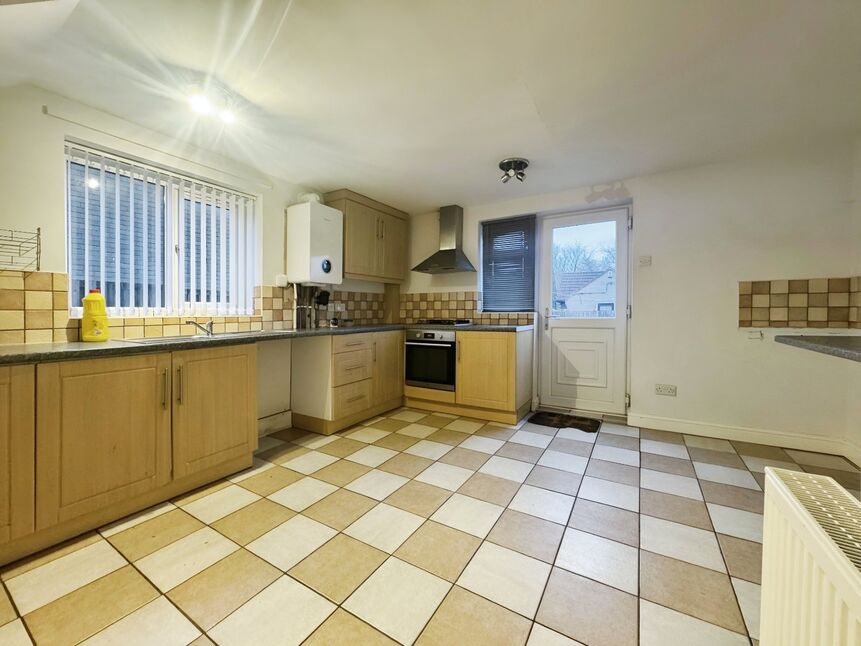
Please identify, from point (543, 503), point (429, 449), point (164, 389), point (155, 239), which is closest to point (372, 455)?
point (429, 449)

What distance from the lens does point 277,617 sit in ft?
3.79

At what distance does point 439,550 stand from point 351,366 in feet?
6.02

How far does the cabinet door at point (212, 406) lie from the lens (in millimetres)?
1875

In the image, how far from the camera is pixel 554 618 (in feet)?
3.81

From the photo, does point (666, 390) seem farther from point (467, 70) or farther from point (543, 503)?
point (467, 70)

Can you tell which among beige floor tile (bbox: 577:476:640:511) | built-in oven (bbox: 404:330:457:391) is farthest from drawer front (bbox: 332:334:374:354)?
beige floor tile (bbox: 577:476:640:511)

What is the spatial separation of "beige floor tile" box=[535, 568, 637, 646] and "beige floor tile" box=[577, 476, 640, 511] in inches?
26.1

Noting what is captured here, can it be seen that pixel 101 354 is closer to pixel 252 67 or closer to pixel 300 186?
pixel 252 67

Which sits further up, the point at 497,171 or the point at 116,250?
the point at 497,171

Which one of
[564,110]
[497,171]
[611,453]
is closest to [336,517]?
[611,453]

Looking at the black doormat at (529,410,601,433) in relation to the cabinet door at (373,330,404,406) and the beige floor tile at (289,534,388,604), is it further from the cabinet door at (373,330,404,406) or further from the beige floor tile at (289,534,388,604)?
the beige floor tile at (289,534,388,604)

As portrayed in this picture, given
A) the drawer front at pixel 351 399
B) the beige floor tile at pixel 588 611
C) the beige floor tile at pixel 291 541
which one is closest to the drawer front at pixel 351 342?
the drawer front at pixel 351 399

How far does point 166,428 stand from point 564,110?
2.86m

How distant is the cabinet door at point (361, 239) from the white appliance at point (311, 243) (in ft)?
0.64
